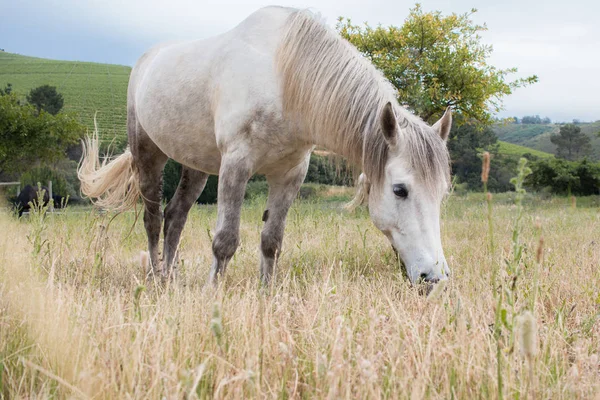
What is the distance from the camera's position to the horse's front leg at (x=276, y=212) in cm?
398

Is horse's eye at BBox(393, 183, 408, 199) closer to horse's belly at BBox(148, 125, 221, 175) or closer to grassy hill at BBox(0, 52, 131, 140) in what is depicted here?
horse's belly at BBox(148, 125, 221, 175)

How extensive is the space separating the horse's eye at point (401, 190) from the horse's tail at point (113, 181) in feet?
10.9

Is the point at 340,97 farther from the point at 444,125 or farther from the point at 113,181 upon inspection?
the point at 113,181

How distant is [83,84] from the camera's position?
51.7 m

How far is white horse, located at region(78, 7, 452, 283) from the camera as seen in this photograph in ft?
9.34

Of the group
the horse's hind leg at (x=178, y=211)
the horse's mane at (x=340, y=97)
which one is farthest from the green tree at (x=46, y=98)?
the horse's mane at (x=340, y=97)

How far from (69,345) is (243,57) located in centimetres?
250

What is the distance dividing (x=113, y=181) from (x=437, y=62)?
41.5 ft

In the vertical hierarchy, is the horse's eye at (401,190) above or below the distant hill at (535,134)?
below

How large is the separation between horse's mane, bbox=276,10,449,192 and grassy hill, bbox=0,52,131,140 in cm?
3370

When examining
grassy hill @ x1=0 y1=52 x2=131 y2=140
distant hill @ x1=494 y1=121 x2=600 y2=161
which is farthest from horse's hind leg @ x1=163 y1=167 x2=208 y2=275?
distant hill @ x1=494 y1=121 x2=600 y2=161

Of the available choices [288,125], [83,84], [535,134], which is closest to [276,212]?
[288,125]

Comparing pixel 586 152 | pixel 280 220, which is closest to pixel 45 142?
pixel 280 220

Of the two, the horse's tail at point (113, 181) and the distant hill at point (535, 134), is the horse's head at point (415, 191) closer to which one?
the horse's tail at point (113, 181)
